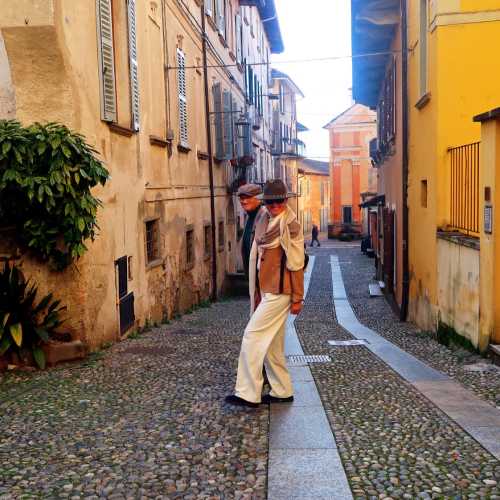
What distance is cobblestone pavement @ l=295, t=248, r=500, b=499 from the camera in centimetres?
341

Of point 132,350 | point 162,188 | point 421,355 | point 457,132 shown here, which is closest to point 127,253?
point 132,350

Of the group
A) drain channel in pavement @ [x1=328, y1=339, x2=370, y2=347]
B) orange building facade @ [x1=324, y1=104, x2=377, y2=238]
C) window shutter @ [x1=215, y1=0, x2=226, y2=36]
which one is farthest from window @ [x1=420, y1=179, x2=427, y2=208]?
orange building facade @ [x1=324, y1=104, x2=377, y2=238]

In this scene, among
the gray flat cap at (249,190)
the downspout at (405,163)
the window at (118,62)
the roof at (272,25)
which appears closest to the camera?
the gray flat cap at (249,190)

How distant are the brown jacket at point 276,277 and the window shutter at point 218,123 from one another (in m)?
12.7

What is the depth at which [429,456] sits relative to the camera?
3.83 metres

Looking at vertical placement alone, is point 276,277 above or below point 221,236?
above

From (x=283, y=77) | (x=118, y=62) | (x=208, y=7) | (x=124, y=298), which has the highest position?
(x=283, y=77)

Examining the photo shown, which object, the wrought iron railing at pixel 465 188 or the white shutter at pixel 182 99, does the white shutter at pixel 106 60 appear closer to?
the wrought iron railing at pixel 465 188

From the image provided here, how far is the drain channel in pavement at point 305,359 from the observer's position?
22.6 feet

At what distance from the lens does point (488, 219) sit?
21.7ft

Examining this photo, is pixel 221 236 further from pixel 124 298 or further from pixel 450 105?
pixel 450 105

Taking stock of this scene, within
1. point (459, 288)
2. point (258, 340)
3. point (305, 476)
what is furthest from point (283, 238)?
point (459, 288)

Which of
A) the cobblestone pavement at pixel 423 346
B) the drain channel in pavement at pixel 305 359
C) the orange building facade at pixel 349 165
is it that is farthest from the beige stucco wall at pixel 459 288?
the orange building facade at pixel 349 165

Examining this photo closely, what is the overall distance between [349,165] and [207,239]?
36677 mm
